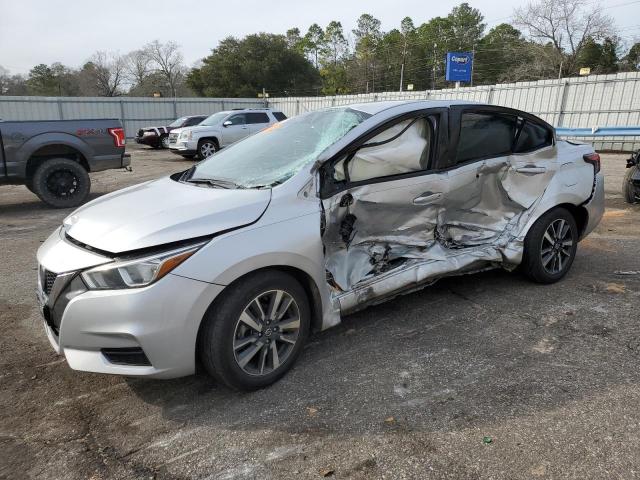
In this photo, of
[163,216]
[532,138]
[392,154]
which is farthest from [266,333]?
[532,138]

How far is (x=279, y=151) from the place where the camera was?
3596mm

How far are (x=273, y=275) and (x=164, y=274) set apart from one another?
24.5 inches

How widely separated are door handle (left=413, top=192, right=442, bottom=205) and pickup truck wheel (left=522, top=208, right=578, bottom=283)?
108cm

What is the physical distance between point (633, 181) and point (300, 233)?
7.04 m

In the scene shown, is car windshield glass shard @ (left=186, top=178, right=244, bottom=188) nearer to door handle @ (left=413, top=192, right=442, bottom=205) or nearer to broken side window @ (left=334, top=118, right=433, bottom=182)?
broken side window @ (left=334, top=118, right=433, bottom=182)

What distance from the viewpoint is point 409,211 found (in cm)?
361

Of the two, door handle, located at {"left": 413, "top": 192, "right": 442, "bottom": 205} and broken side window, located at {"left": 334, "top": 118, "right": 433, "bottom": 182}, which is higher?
broken side window, located at {"left": 334, "top": 118, "right": 433, "bottom": 182}

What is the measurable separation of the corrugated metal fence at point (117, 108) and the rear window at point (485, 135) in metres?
26.7

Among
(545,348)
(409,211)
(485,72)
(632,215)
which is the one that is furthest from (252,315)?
(485,72)

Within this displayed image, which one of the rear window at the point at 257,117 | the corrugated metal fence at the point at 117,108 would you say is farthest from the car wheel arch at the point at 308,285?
the corrugated metal fence at the point at 117,108

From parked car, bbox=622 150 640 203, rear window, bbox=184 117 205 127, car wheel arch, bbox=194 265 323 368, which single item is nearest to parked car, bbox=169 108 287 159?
rear window, bbox=184 117 205 127

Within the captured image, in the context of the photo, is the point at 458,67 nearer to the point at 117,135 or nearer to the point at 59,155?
the point at 117,135

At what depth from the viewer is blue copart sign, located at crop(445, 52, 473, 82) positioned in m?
35.3

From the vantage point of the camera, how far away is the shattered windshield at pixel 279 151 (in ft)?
10.7
